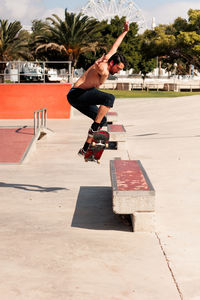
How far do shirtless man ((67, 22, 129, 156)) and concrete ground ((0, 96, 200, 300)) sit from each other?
5.13 ft

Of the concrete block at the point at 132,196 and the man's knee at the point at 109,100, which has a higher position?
the man's knee at the point at 109,100

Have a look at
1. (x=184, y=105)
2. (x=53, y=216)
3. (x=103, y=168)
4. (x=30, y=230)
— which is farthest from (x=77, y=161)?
(x=184, y=105)

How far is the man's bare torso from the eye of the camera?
606 centimetres

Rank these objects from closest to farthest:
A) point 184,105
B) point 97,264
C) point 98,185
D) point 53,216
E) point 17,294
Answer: point 17,294
point 97,264
point 53,216
point 98,185
point 184,105

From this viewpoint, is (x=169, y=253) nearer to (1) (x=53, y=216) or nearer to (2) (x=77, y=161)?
(1) (x=53, y=216)

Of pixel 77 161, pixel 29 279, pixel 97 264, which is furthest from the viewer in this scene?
pixel 77 161

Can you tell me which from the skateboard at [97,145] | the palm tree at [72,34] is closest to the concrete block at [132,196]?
the skateboard at [97,145]

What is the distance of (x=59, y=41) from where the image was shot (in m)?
49.7

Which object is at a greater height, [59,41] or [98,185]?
[59,41]

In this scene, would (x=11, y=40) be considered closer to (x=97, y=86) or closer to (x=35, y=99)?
(x=35, y=99)

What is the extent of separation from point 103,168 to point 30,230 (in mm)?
5149

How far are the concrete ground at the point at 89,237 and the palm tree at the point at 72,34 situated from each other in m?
38.5

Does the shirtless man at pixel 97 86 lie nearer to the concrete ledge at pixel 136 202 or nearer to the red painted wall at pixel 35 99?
the concrete ledge at pixel 136 202

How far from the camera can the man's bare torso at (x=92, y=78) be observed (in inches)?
239
